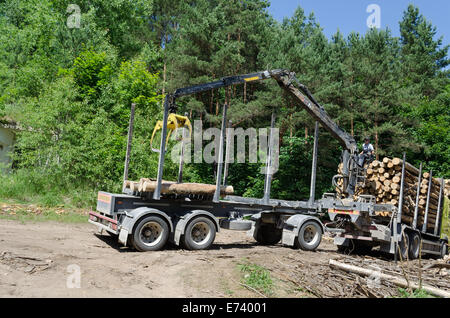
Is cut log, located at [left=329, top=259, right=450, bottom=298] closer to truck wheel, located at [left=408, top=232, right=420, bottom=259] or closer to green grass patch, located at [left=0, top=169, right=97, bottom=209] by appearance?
truck wheel, located at [left=408, top=232, right=420, bottom=259]

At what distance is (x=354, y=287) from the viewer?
712 centimetres

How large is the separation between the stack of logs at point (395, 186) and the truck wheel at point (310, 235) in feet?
5.49

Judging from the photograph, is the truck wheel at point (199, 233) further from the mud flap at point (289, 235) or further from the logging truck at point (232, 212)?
the mud flap at point (289, 235)

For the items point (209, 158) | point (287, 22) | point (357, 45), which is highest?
point (287, 22)

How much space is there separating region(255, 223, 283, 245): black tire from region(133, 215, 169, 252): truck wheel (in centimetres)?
424

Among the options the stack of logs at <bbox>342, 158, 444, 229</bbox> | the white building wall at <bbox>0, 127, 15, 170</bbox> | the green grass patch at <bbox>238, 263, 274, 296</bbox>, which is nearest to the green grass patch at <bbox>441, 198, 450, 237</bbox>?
the stack of logs at <bbox>342, 158, 444, 229</bbox>

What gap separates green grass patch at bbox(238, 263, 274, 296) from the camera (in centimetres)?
673

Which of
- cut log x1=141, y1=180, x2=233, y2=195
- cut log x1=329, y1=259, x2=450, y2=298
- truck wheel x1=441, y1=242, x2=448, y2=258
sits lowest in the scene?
truck wheel x1=441, y1=242, x2=448, y2=258

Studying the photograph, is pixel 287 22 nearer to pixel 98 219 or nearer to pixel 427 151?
pixel 427 151

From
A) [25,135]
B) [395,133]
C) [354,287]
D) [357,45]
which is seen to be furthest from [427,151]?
[25,135]

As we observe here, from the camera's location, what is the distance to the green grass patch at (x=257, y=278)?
6733mm

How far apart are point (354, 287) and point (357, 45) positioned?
2600cm
